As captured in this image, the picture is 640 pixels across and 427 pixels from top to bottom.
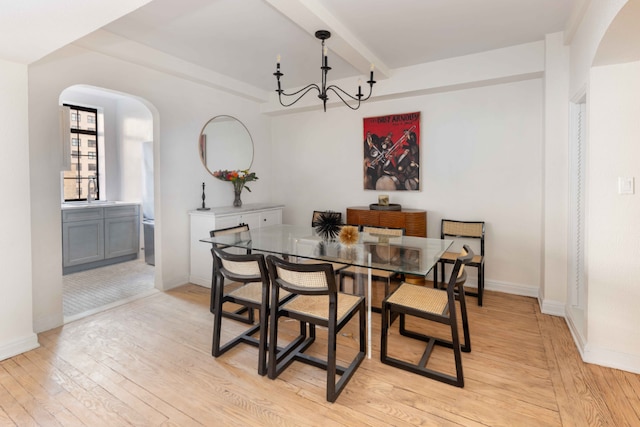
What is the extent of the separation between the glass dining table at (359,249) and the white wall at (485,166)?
4.14ft

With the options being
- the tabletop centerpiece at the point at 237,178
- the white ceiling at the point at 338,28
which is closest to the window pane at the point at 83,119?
the tabletop centerpiece at the point at 237,178

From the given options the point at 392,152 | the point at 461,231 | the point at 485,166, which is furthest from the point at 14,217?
the point at 485,166

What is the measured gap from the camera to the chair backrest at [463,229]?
3721 mm

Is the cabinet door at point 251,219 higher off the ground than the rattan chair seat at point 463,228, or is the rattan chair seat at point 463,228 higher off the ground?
the cabinet door at point 251,219

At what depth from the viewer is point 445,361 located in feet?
7.62

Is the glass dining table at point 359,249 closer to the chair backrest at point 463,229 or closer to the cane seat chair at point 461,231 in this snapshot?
the cane seat chair at point 461,231

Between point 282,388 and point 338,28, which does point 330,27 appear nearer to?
point 338,28

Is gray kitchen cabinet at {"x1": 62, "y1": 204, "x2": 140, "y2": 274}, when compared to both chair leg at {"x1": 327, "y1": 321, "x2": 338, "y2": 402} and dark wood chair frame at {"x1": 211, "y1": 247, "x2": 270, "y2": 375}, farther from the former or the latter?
chair leg at {"x1": 327, "y1": 321, "x2": 338, "y2": 402}

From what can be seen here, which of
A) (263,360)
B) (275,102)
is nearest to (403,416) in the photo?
(263,360)

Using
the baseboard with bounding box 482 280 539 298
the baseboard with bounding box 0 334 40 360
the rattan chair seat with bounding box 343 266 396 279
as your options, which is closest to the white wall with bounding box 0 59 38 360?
the baseboard with bounding box 0 334 40 360

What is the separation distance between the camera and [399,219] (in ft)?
12.7

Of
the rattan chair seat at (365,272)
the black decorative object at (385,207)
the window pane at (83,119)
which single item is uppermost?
the window pane at (83,119)

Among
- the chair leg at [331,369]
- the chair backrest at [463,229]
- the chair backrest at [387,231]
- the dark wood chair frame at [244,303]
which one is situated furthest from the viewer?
the chair backrest at [463,229]

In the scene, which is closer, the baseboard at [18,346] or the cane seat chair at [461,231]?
the baseboard at [18,346]
